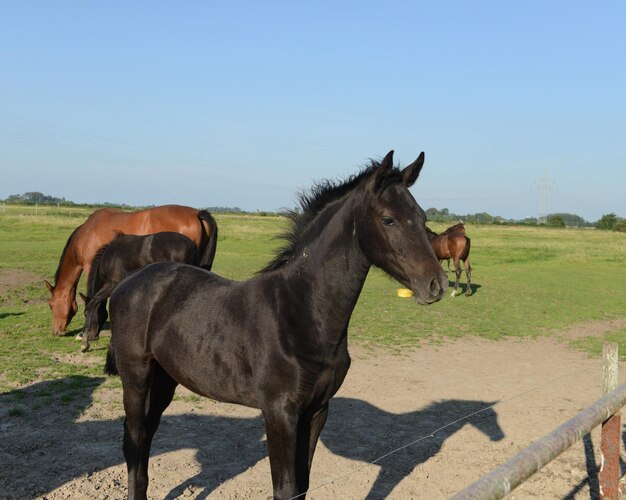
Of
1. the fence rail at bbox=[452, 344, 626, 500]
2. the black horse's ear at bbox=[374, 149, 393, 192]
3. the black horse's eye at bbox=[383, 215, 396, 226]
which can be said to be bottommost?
the fence rail at bbox=[452, 344, 626, 500]

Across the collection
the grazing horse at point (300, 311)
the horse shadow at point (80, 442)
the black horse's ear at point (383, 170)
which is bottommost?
the horse shadow at point (80, 442)

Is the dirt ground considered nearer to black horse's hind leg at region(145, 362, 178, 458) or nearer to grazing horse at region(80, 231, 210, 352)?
black horse's hind leg at region(145, 362, 178, 458)

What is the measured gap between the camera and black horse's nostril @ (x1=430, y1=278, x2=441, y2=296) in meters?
2.73

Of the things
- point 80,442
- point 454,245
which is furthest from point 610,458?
point 454,245

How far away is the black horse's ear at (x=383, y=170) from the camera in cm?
281

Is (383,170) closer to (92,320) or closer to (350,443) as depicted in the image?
(350,443)

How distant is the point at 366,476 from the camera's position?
4.62m

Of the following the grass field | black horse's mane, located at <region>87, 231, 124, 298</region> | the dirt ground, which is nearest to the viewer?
the dirt ground

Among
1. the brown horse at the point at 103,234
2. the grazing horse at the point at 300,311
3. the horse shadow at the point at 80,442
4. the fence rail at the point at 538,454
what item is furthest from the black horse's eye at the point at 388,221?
the brown horse at the point at 103,234

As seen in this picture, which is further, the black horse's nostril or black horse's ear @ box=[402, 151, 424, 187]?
black horse's ear @ box=[402, 151, 424, 187]

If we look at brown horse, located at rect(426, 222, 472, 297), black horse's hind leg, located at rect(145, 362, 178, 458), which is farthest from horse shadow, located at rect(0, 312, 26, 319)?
brown horse, located at rect(426, 222, 472, 297)

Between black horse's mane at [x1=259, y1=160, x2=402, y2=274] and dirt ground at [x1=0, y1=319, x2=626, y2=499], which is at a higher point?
black horse's mane at [x1=259, y1=160, x2=402, y2=274]

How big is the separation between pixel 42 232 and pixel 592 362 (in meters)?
33.1

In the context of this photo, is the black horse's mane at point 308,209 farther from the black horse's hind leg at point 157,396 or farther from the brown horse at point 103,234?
the brown horse at point 103,234
